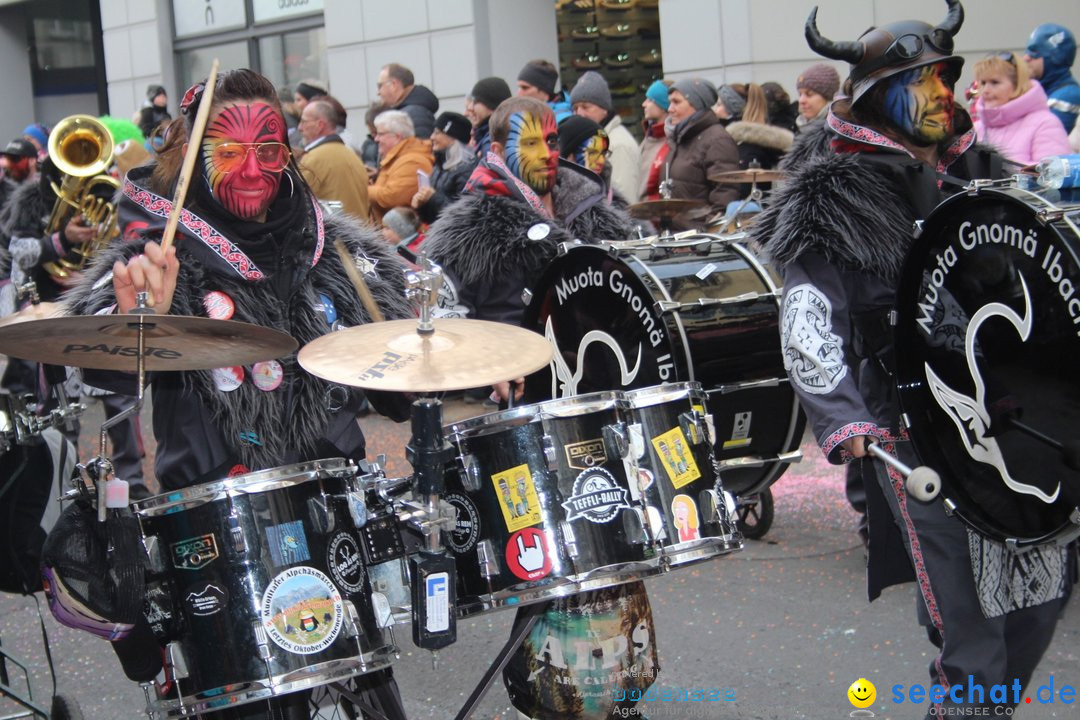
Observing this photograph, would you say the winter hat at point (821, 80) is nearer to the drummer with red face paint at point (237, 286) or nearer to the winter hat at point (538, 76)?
the winter hat at point (538, 76)

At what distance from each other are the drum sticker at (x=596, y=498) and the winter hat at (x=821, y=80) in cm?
529

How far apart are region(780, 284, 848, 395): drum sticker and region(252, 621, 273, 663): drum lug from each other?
59.4 inches

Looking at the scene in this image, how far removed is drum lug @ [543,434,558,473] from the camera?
305 centimetres

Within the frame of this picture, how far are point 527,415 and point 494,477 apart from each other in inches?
6.9

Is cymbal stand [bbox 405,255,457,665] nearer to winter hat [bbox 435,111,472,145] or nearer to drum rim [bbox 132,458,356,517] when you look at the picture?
drum rim [bbox 132,458,356,517]

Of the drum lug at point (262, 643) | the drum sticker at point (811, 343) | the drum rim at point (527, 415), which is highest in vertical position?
the drum sticker at point (811, 343)

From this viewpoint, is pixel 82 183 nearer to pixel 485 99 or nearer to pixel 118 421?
pixel 485 99

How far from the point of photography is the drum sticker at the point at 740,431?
4.55 meters

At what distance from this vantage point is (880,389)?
10.8 feet

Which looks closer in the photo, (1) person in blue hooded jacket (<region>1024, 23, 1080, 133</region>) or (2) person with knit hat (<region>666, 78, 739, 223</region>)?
(1) person in blue hooded jacket (<region>1024, 23, 1080, 133</region>)

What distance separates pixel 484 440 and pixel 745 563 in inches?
102

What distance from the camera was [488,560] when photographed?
3.07 m

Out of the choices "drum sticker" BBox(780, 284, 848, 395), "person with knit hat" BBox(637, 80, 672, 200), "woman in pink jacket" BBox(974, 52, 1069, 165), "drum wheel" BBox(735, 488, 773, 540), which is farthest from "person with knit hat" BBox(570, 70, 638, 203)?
"drum sticker" BBox(780, 284, 848, 395)

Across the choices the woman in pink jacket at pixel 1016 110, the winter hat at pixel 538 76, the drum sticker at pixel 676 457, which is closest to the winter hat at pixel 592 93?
the winter hat at pixel 538 76
